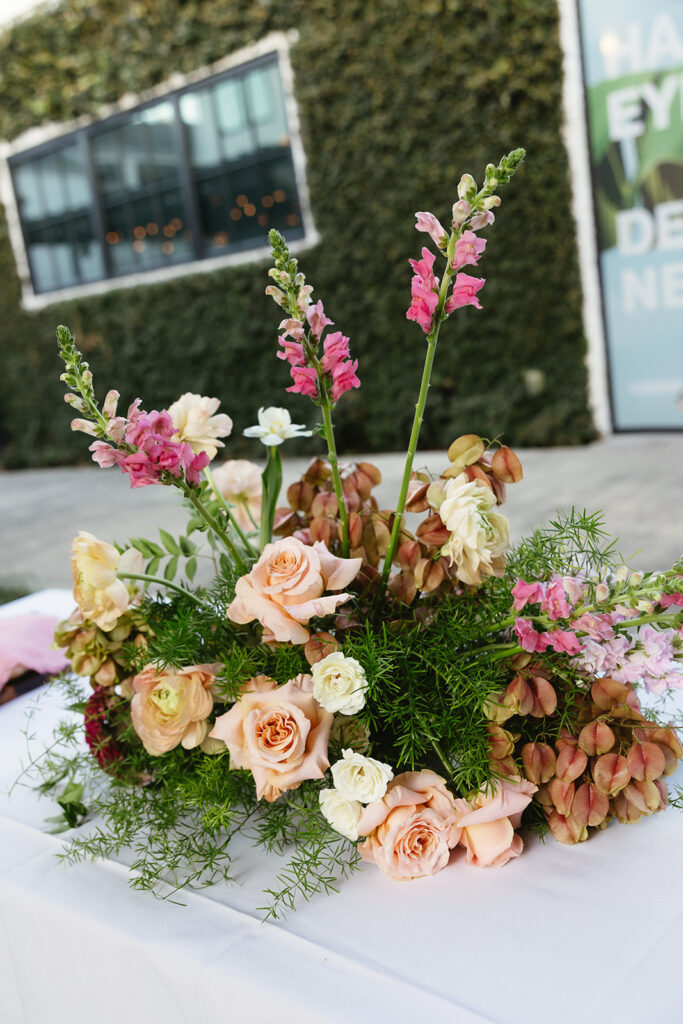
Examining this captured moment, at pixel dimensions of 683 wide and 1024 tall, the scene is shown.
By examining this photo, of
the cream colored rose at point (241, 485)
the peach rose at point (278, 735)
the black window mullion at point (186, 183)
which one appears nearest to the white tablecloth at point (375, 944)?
the peach rose at point (278, 735)

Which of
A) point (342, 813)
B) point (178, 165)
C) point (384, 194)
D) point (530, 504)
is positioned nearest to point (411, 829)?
point (342, 813)

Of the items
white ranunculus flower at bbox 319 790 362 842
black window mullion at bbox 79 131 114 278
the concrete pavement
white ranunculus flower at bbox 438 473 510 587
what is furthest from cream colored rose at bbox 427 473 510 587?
black window mullion at bbox 79 131 114 278

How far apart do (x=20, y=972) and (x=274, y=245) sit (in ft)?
2.47

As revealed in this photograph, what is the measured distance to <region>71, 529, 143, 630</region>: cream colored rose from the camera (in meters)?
0.88

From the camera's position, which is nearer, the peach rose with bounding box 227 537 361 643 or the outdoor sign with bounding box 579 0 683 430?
the peach rose with bounding box 227 537 361 643

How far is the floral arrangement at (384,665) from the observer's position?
2.52 ft

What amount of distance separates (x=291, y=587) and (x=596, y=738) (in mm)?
296

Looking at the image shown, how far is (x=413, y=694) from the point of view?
0.81 meters

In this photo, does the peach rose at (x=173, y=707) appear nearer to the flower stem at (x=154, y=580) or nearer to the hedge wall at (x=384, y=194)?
the flower stem at (x=154, y=580)

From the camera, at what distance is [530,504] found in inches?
175

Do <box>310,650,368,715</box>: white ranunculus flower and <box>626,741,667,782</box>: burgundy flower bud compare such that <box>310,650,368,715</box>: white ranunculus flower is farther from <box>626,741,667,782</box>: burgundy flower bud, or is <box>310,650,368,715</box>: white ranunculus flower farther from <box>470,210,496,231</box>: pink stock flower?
<box>470,210,496,231</box>: pink stock flower

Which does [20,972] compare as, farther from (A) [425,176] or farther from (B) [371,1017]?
(A) [425,176]

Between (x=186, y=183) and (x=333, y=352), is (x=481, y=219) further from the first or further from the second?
(x=186, y=183)

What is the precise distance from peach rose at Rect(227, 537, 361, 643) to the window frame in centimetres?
582
